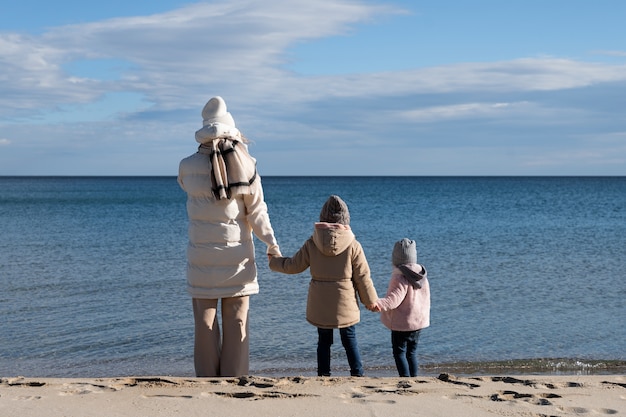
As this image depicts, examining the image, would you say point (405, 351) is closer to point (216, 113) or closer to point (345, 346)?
point (345, 346)

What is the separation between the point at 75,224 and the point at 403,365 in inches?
1093

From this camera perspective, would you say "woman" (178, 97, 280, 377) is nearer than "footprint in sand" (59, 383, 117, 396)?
No

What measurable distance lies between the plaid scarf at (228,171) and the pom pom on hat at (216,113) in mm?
196

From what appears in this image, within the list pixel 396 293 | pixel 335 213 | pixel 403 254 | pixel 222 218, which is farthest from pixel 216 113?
pixel 396 293

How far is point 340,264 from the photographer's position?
5.88 metres

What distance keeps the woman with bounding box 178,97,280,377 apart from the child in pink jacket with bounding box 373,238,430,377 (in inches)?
51.3

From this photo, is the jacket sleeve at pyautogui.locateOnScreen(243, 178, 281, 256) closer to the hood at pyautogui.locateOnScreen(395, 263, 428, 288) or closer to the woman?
the woman

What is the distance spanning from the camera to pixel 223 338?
19.1ft

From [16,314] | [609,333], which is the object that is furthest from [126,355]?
[609,333]

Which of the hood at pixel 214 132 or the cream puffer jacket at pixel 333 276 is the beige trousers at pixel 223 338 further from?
the hood at pixel 214 132

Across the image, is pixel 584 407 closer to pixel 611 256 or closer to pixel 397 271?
pixel 397 271

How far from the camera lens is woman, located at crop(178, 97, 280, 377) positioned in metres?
5.47

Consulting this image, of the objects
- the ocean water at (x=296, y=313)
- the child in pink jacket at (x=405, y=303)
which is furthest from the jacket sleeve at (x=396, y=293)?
the ocean water at (x=296, y=313)

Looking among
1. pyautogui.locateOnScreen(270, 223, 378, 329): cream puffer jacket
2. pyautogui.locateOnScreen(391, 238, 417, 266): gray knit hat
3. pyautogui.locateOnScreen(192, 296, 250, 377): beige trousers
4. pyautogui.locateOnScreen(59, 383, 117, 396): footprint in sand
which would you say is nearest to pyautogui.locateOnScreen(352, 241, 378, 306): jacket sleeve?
pyautogui.locateOnScreen(270, 223, 378, 329): cream puffer jacket
